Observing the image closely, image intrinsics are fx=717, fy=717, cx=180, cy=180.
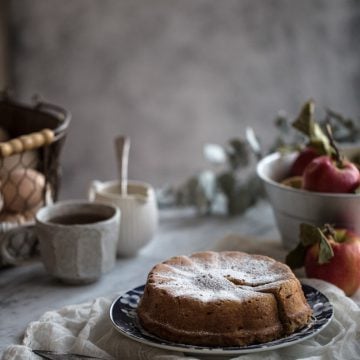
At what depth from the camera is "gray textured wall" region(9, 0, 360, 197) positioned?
8.83 ft

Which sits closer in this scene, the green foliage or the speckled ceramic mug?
the speckled ceramic mug

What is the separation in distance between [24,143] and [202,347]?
0.48 m

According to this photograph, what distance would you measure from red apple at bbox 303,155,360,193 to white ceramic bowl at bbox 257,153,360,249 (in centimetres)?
2

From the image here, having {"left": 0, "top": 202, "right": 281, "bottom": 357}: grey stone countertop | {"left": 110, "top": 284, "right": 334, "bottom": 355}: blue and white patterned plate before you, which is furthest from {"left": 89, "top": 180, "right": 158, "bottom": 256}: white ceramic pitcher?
{"left": 110, "top": 284, "right": 334, "bottom": 355}: blue and white patterned plate

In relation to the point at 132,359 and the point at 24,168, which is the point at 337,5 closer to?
the point at 24,168

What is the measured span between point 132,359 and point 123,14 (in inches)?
78.9

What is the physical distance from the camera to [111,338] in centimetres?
92

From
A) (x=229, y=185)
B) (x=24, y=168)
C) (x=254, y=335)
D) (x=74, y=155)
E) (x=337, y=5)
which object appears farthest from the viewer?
(x=74, y=155)

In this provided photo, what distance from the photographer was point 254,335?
0.86 metres

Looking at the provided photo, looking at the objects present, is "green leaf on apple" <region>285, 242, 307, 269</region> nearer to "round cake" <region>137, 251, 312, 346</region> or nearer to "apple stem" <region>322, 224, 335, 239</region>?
"apple stem" <region>322, 224, 335, 239</region>

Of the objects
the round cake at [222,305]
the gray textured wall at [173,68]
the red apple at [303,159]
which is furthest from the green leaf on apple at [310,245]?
the gray textured wall at [173,68]

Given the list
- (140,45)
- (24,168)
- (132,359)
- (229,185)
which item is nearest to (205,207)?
(229,185)

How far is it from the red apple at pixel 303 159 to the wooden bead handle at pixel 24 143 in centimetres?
45

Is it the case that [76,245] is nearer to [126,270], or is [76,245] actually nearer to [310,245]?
[126,270]
